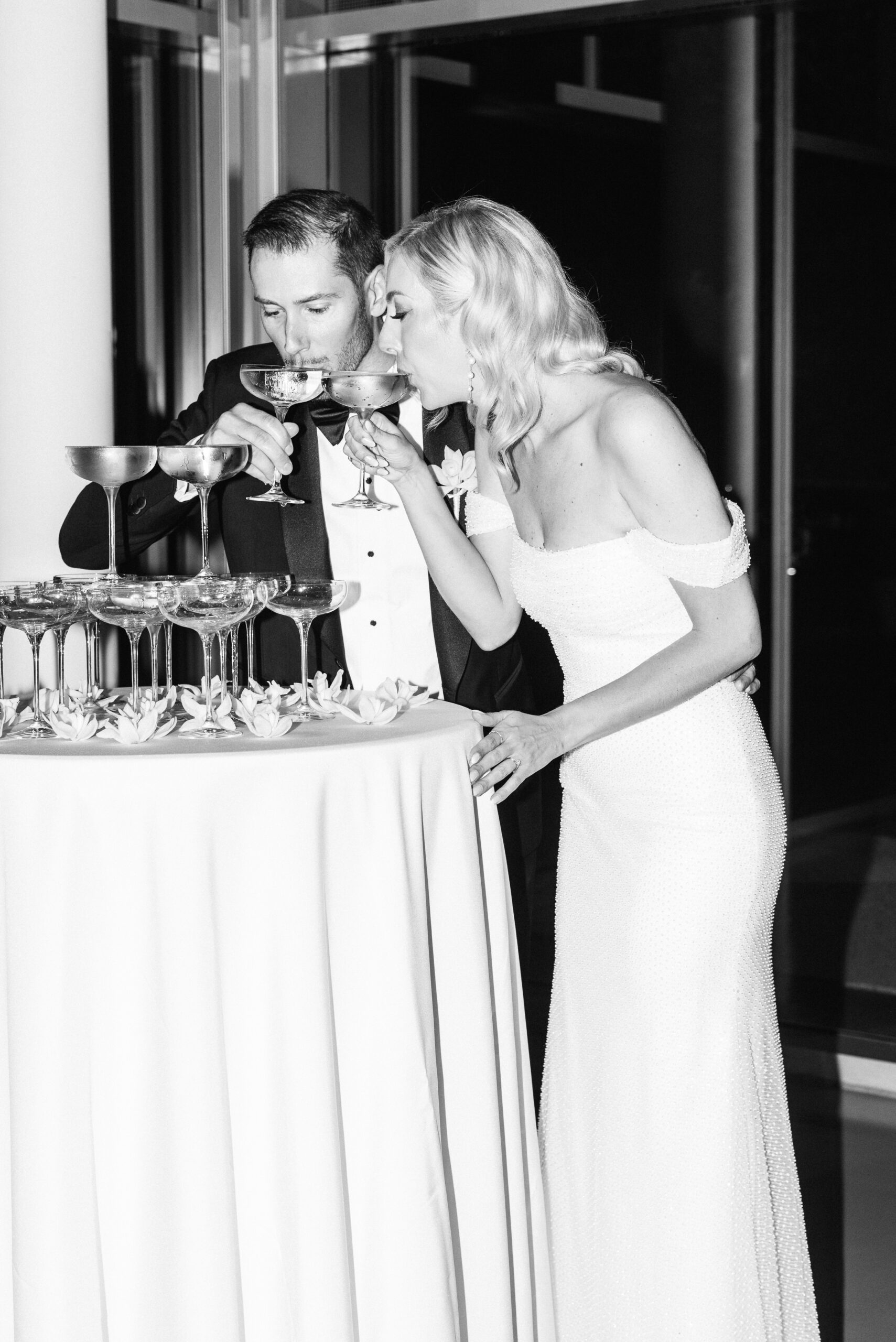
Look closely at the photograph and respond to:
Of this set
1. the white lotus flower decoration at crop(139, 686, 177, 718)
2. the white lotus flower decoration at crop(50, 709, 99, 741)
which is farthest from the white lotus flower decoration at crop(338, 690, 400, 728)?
the white lotus flower decoration at crop(50, 709, 99, 741)

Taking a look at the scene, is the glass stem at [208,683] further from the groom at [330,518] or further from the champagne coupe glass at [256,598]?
the groom at [330,518]

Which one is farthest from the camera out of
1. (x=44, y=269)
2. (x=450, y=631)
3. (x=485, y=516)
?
(x=44, y=269)

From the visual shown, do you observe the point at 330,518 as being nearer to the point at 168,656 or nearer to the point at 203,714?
the point at 168,656

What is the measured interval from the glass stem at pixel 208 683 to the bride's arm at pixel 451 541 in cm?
42

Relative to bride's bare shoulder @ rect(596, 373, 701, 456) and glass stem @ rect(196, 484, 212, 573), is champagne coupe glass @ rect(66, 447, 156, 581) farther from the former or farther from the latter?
bride's bare shoulder @ rect(596, 373, 701, 456)

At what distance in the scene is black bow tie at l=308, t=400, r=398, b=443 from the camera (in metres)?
2.87

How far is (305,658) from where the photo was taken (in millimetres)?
2188

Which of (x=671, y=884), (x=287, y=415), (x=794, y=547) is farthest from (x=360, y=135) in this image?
(x=671, y=884)

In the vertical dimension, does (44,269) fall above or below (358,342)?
Result: above

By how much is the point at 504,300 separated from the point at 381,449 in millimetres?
277

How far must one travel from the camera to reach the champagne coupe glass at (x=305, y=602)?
2.17m

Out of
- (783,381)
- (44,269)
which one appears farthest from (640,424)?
(783,381)

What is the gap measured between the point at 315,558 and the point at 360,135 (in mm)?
3095

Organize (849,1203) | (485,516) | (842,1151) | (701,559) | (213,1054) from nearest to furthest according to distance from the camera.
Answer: (213,1054)
(701,559)
(485,516)
(849,1203)
(842,1151)
